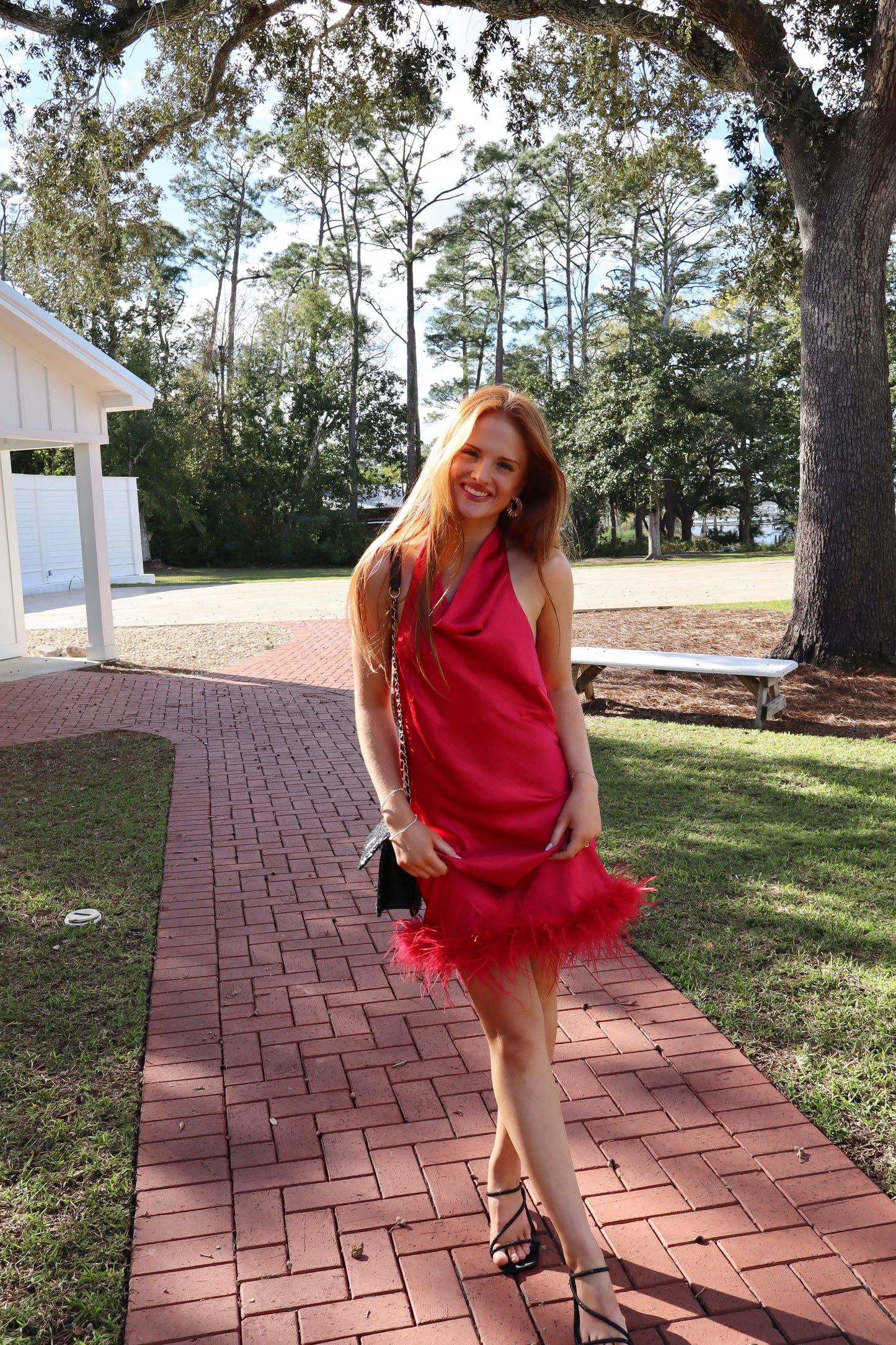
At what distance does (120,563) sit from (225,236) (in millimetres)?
18544

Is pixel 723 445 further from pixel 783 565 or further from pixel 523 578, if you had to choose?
pixel 523 578

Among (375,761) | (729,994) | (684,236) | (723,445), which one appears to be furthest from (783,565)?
(375,761)

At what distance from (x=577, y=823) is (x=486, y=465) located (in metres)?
0.76

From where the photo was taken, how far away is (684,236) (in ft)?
131

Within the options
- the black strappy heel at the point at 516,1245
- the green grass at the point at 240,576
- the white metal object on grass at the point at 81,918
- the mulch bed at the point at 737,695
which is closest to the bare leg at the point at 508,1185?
the black strappy heel at the point at 516,1245

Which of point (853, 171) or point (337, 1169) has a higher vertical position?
point (853, 171)

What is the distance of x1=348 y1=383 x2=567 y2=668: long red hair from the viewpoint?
7.02 feet

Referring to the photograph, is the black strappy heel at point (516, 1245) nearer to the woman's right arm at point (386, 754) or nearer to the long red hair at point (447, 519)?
the woman's right arm at point (386, 754)

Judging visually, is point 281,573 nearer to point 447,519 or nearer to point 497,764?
point 447,519

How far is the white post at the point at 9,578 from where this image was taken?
38.0 feet

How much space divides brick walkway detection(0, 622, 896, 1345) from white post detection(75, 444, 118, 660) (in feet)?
25.9

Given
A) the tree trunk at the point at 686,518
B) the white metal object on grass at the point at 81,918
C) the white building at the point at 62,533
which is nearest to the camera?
the white metal object on grass at the point at 81,918

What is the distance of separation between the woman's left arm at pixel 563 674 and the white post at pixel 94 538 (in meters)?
10.1

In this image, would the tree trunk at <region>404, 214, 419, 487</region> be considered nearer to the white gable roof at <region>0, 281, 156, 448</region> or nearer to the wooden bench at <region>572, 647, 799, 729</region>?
the white gable roof at <region>0, 281, 156, 448</region>
